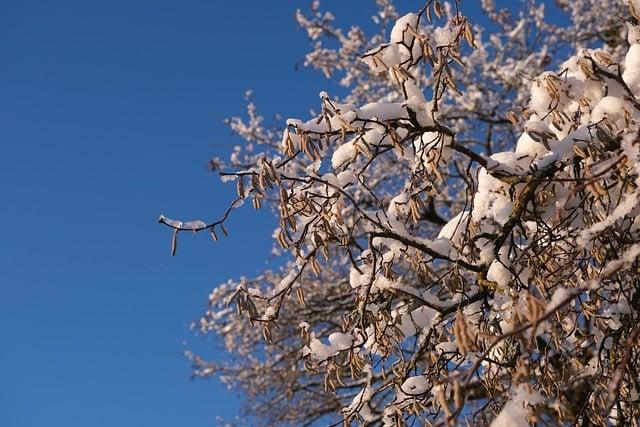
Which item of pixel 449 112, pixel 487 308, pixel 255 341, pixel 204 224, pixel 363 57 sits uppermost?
pixel 449 112

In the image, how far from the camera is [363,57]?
90.6 inches

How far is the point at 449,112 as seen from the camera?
10.4 meters

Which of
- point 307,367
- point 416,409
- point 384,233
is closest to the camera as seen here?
point 416,409

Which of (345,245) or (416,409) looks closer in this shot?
(416,409)

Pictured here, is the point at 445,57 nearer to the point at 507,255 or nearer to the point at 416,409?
the point at 507,255

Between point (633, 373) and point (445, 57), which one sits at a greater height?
point (445, 57)

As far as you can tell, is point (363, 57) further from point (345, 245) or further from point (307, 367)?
point (307, 367)

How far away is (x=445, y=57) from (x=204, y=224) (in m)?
1.03

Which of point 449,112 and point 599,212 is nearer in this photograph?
point 599,212

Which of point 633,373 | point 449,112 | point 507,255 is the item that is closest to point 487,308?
point 507,255

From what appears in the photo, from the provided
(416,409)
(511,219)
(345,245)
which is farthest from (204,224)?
(511,219)

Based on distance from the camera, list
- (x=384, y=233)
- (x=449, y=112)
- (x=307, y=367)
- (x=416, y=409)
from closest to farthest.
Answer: (x=416, y=409) < (x=384, y=233) < (x=307, y=367) < (x=449, y=112)

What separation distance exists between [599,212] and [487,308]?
60cm

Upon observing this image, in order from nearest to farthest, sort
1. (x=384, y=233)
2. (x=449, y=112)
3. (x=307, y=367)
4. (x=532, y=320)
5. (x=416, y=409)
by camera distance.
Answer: (x=532, y=320)
(x=416, y=409)
(x=384, y=233)
(x=307, y=367)
(x=449, y=112)
